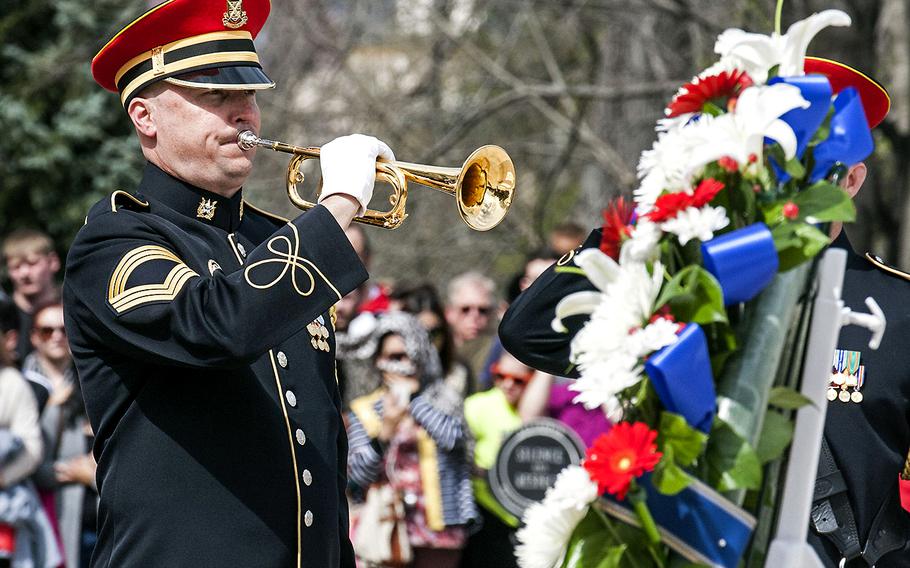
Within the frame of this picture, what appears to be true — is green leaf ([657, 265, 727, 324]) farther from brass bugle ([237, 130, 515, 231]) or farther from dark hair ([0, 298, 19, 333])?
dark hair ([0, 298, 19, 333])

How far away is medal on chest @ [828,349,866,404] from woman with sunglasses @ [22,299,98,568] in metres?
4.54

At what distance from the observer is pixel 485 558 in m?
7.36

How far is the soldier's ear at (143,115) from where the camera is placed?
3641mm

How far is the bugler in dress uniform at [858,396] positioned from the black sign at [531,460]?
10.5 feet

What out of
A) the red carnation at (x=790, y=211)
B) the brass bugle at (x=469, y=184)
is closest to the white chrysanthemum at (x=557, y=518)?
the red carnation at (x=790, y=211)

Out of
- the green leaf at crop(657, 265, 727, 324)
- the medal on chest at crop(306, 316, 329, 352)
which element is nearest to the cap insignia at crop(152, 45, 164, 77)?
the medal on chest at crop(306, 316, 329, 352)

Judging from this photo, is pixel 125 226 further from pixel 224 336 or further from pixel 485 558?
pixel 485 558

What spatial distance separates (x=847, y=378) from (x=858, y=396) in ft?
0.18

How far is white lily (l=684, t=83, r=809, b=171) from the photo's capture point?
252cm

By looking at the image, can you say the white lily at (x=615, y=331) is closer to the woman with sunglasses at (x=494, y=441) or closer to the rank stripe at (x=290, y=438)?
the rank stripe at (x=290, y=438)

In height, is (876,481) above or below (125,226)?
below

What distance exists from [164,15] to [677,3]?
7.13m

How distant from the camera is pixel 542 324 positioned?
3654 millimetres

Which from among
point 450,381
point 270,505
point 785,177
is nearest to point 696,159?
point 785,177
